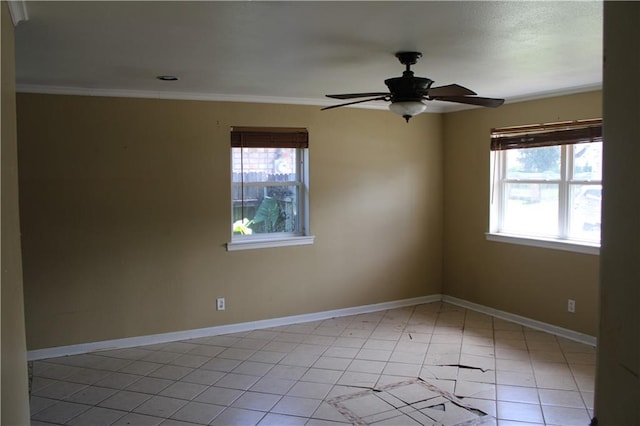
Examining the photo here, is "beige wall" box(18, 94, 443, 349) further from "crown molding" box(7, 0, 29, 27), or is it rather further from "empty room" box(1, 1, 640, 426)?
"crown molding" box(7, 0, 29, 27)

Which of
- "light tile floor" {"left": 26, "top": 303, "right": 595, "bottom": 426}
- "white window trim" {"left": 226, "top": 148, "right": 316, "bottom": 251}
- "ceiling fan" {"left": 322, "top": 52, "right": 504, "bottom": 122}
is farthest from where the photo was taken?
"white window trim" {"left": 226, "top": 148, "right": 316, "bottom": 251}

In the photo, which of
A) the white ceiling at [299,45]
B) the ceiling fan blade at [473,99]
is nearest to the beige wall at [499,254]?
the white ceiling at [299,45]

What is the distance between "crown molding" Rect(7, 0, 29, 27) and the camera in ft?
6.55

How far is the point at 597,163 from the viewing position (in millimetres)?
4453

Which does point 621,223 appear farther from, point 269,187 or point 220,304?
point 269,187

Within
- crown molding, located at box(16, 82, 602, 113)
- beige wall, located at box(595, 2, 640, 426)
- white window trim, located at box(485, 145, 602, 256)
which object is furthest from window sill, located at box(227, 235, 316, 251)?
beige wall, located at box(595, 2, 640, 426)

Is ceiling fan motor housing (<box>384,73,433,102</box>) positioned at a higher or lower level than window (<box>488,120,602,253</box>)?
higher

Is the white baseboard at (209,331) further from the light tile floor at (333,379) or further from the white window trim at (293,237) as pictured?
the white window trim at (293,237)

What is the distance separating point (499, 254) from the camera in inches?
208

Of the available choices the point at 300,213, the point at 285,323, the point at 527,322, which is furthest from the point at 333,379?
the point at 527,322

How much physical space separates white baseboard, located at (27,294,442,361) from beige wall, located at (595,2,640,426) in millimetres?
4457

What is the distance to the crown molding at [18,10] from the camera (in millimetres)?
1997

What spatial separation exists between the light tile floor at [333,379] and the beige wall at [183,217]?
402 millimetres

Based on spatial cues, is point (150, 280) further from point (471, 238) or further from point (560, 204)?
point (560, 204)
